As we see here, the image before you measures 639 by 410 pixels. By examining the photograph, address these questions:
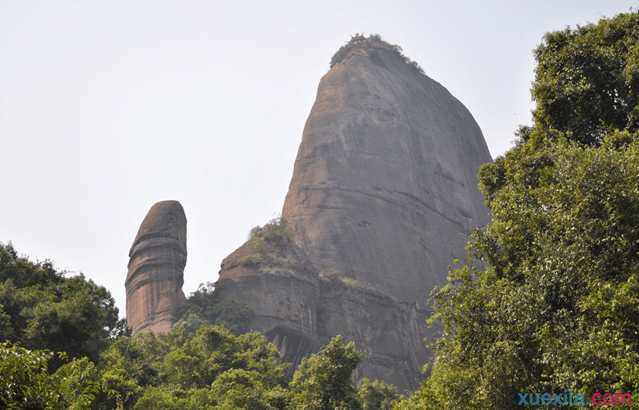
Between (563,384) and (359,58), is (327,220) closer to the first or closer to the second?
(359,58)

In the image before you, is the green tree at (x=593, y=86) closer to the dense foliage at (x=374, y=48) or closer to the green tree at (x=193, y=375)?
the green tree at (x=193, y=375)

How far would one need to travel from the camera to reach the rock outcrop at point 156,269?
56.1 meters

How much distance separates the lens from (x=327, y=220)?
244 ft

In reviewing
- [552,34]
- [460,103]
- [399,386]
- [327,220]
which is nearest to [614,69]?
[552,34]

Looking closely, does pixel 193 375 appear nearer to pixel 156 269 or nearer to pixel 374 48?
pixel 156 269

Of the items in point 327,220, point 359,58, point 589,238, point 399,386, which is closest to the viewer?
point 589,238

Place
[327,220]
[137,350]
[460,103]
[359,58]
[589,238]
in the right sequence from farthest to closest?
[460,103] < [359,58] < [327,220] < [137,350] < [589,238]

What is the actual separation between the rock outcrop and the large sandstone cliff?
554cm

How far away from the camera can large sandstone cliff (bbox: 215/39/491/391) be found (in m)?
60.8

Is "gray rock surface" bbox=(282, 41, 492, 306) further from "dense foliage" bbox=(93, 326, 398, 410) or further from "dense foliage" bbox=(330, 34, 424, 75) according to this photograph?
"dense foliage" bbox=(93, 326, 398, 410)

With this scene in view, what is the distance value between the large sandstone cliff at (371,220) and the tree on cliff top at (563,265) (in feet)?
114

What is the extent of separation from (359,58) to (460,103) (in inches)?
851

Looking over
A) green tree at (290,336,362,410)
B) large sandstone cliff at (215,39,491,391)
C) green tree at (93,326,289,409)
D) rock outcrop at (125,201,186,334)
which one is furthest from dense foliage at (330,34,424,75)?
green tree at (290,336,362,410)

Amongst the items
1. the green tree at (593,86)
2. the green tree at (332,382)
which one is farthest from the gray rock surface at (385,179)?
the green tree at (593,86)
